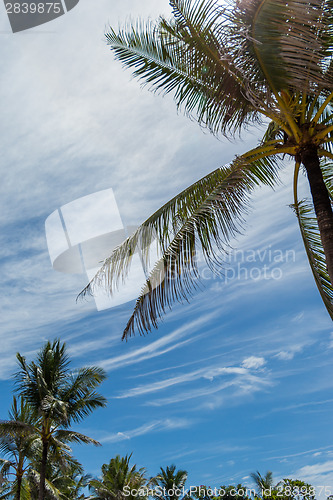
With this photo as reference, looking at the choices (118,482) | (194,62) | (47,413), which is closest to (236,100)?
(194,62)

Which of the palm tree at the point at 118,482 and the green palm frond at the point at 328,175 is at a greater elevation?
the green palm frond at the point at 328,175

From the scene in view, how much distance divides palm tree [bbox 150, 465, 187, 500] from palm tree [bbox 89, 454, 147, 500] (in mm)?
5540

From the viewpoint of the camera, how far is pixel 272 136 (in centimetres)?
812

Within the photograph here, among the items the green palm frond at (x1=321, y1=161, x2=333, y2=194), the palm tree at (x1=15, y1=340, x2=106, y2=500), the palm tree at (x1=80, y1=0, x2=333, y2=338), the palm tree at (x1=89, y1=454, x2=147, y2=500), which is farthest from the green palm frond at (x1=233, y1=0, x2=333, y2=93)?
the palm tree at (x1=89, y1=454, x2=147, y2=500)

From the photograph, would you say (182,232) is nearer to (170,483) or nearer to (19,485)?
(19,485)

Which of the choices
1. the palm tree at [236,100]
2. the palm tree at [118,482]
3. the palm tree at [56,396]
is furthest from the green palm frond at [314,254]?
the palm tree at [118,482]

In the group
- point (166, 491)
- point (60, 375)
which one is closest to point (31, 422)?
point (60, 375)

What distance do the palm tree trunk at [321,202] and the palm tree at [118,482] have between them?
87.3 ft

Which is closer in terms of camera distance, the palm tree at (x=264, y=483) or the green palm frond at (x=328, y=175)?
the green palm frond at (x=328, y=175)

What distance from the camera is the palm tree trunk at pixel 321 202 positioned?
19.0 feet

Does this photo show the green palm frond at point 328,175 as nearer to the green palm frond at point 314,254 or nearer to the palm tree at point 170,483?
the green palm frond at point 314,254

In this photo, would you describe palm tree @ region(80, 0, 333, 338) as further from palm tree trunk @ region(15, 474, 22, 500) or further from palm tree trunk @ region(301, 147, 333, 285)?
palm tree trunk @ region(15, 474, 22, 500)

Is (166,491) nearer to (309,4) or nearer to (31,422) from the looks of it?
→ (31,422)

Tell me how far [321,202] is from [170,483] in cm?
3470
